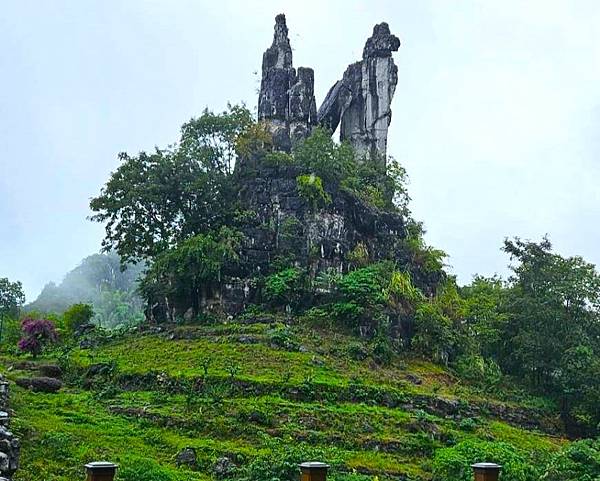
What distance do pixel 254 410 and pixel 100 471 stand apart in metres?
13.8

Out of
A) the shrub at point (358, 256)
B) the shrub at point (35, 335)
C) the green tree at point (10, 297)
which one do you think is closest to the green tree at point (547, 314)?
the shrub at point (358, 256)

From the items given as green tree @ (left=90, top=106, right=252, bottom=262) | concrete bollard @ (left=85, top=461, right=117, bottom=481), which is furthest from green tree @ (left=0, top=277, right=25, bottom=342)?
concrete bollard @ (left=85, top=461, right=117, bottom=481)

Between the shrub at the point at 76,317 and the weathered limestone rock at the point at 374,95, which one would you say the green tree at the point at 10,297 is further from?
the weathered limestone rock at the point at 374,95

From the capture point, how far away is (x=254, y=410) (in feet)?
68.3

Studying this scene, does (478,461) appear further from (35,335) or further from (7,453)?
(35,335)

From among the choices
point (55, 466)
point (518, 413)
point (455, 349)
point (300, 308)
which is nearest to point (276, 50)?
point (300, 308)

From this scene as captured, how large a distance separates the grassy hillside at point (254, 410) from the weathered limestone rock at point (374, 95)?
652 inches

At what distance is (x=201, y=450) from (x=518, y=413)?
605 inches

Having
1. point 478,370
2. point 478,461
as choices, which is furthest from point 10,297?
point 478,461

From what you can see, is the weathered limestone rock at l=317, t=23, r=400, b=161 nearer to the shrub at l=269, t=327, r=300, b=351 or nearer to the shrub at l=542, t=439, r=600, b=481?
the shrub at l=269, t=327, r=300, b=351

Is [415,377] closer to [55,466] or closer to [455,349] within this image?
[455,349]

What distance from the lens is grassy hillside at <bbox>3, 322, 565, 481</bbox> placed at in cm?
1598

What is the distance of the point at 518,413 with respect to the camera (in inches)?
1105

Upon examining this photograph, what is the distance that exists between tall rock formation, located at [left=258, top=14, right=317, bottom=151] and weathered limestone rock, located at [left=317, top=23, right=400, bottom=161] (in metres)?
3.14
